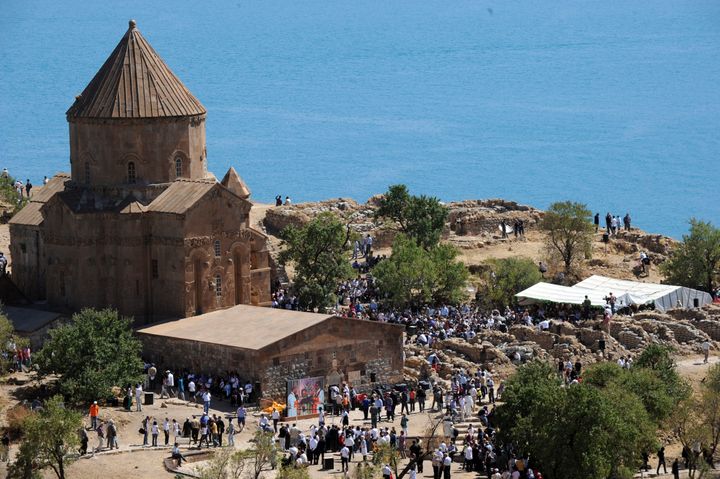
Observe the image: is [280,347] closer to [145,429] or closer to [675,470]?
[145,429]

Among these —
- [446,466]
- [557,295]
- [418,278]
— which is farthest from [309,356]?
[557,295]

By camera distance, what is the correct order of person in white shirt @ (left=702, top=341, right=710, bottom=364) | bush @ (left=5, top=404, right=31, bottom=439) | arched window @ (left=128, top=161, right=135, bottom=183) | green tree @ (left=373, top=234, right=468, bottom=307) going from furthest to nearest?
green tree @ (left=373, top=234, right=468, bottom=307) → person in white shirt @ (left=702, top=341, right=710, bottom=364) → arched window @ (left=128, top=161, right=135, bottom=183) → bush @ (left=5, top=404, right=31, bottom=439)

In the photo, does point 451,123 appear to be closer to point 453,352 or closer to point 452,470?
point 453,352

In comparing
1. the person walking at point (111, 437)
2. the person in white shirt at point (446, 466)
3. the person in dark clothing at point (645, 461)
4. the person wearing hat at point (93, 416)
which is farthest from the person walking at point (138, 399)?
the person in dark clothing at point (645, 461)

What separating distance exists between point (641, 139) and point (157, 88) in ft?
296

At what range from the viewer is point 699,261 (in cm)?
7438

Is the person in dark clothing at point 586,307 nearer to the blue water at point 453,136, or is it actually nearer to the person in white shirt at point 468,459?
the person in white shirt at point 468,459

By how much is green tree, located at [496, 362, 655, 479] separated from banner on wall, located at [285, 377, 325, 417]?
27.2ft

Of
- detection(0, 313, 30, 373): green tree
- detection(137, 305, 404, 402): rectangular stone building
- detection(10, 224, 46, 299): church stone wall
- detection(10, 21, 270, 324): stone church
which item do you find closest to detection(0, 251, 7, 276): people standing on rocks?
detection(10, 224, 46, 299): church stone wall

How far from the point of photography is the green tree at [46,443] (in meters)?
49.3

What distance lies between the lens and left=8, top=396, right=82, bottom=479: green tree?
1943 inches

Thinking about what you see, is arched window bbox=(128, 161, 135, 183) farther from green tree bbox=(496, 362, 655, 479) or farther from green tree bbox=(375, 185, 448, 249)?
green tree bbox=(496, 362, 655, 479)

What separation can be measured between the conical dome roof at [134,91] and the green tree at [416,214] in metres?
15.2

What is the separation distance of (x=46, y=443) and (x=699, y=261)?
3437 centimetres
